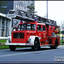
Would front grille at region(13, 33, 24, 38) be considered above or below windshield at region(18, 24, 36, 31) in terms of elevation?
below

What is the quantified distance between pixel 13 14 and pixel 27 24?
2505mm

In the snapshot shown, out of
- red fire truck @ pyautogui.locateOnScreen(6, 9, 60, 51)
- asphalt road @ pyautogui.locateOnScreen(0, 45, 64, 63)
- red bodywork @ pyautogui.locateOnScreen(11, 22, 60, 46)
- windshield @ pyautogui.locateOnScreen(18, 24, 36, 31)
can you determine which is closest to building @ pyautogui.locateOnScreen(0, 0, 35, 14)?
red bodywork @ pyautogui.locateOnScreen(11, 22, 60, 46)

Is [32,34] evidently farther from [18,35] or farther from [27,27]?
[18,35]

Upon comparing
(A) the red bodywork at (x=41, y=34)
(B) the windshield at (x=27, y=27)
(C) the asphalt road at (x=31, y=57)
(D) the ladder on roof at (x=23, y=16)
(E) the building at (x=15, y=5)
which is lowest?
(C) the asphalt road at (x=31, y=57)

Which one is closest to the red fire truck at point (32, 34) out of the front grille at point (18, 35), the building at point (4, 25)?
the front grille at point (18, 35)

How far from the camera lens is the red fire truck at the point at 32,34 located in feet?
56.7

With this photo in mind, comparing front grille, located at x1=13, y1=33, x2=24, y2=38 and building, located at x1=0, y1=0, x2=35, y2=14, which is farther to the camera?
building, located at x1=0, y1=0, x2=35, y2=14

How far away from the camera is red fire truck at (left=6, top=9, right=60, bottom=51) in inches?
681

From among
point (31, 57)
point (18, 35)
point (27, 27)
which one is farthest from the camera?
point (27, 27)

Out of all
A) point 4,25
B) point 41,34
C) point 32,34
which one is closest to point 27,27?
point 32,34

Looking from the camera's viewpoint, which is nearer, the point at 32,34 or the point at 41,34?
the point at 32,34

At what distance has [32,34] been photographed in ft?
59.1

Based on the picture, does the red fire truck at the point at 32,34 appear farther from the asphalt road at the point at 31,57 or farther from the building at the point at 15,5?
the building at the point at 15,5

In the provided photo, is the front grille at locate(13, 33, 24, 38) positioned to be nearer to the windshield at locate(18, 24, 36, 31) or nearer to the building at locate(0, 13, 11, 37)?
the windshield at locate(18, 24, 36, 31)
